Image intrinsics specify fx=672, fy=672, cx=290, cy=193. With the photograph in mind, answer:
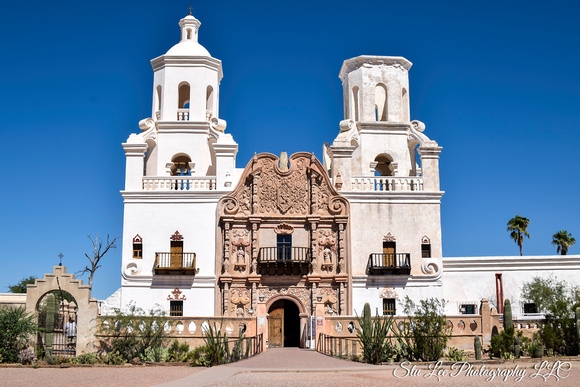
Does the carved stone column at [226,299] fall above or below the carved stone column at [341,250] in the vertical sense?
below

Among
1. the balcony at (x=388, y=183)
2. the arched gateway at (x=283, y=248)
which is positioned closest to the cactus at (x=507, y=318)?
the arched gateway at (x=283, y=248)

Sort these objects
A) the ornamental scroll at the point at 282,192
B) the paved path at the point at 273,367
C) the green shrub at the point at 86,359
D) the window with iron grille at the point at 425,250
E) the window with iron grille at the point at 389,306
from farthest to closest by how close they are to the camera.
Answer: the window with iron grille at the point at 425,250 → the ornamental scroll at the point at 282,192 → the window with iron grille at the point at 389,306 → the green shrub at the point at 86,359 → the paved path at the point at 273,367

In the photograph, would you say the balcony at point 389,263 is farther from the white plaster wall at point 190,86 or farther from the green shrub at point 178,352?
the white plaster wall at point 190,86

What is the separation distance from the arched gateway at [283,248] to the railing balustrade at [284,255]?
0.17 feet

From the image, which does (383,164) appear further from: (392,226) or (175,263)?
(175,263)

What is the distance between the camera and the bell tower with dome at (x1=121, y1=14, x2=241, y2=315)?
1359 inches

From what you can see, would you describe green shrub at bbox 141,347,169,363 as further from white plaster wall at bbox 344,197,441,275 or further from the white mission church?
white plaster wall at bbox 344,197,441,275

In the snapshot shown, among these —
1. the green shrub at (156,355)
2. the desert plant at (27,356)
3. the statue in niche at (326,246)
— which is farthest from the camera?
the statue in niche at (326,246)

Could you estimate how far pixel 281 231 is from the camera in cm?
3566

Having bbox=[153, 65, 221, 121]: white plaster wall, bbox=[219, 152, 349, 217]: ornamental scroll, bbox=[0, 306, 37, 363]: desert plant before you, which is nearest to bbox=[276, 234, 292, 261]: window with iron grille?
bbox=[219, 152, 349, 217]: ornamental scroll

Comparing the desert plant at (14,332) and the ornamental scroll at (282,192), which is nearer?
the desert plant at (14,332)

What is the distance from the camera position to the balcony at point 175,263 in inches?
1347

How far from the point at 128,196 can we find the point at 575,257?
24.4 meters

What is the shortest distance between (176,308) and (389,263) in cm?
1129
